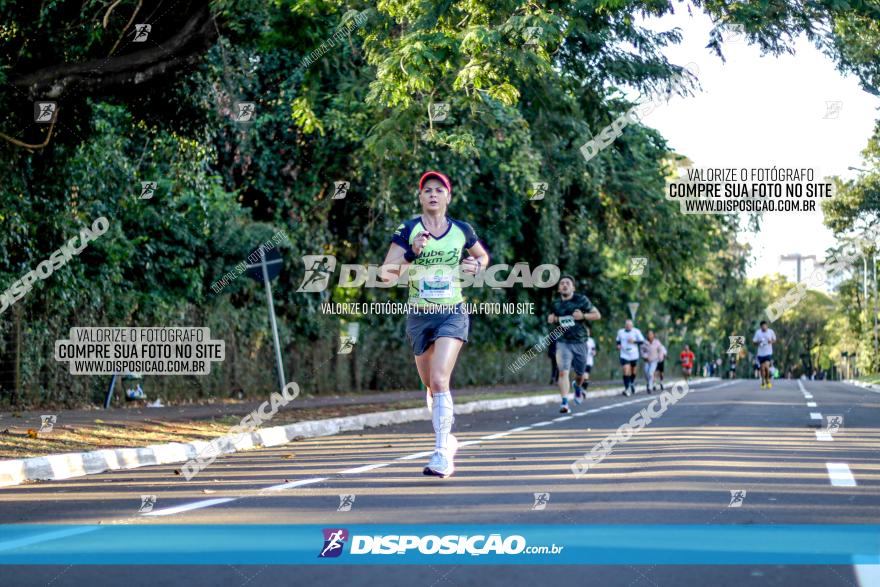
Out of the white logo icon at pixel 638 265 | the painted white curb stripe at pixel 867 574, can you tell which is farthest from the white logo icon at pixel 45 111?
the white logo icon at pixel 638 265

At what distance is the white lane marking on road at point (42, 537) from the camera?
262 inches

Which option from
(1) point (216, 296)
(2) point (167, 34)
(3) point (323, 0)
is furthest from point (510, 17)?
(1) point (216, 296)

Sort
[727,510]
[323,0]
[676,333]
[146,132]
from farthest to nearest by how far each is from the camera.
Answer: [676,333] < [146,132] < [323,0] < [727,510]

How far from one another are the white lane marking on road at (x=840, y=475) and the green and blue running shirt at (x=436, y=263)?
316 cm

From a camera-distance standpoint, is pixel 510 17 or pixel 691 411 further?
pixel 691 411

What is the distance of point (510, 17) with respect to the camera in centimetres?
1491

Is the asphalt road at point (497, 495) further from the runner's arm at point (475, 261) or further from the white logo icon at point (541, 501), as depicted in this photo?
the runner's arm at point (475, 261)

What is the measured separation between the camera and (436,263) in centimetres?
966

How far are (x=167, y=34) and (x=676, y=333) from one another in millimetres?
54284

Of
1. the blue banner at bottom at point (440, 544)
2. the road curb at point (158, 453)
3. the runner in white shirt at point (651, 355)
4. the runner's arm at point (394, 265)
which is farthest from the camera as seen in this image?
the runner in white shirt at point (651, 355)

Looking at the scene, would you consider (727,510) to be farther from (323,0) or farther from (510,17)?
(323,0)

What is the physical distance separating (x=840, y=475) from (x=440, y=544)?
182 inches

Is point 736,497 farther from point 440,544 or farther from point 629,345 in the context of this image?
point 629,345

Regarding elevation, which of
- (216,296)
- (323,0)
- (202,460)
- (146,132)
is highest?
(323,0)
